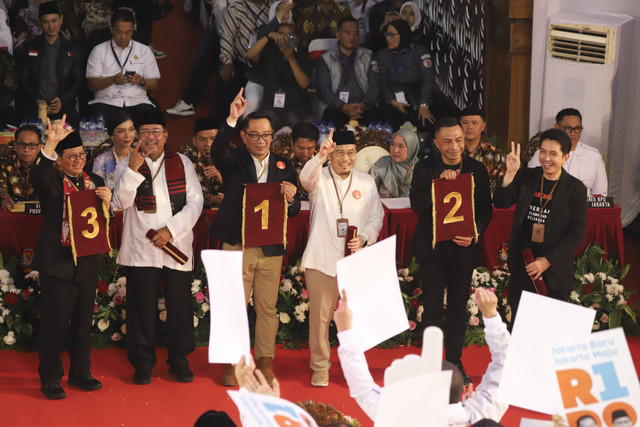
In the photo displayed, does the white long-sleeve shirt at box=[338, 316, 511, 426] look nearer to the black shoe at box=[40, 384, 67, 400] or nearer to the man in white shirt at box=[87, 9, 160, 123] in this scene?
the black shoe at box=[40, 384, 67, 400]

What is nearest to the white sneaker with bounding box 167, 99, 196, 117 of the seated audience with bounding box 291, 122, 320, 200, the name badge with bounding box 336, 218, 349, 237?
the seated audience with bounding box 291, 122, 320, 200

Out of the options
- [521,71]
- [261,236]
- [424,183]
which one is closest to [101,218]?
[261,236]

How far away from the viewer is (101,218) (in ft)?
15.7

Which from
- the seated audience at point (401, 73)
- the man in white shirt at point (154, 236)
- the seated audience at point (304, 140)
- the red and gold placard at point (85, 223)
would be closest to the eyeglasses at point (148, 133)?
the man in white shirt at point (154, 236)

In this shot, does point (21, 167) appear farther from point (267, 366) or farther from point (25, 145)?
point (267, 366)

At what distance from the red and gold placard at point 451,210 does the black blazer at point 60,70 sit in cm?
414

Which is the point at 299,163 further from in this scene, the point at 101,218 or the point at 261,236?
the point at 101,218

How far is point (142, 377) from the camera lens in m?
5.04

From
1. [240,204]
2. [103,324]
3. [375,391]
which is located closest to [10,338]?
[103,324]

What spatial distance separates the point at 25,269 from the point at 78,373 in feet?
3.21

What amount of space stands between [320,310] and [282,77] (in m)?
3.50

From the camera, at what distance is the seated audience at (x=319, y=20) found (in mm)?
8445

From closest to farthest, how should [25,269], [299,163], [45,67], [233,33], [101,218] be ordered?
[101,218]
[25,269]
[299,163]
[45,67]
[233,33]

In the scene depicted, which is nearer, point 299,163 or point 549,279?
point 549,279
